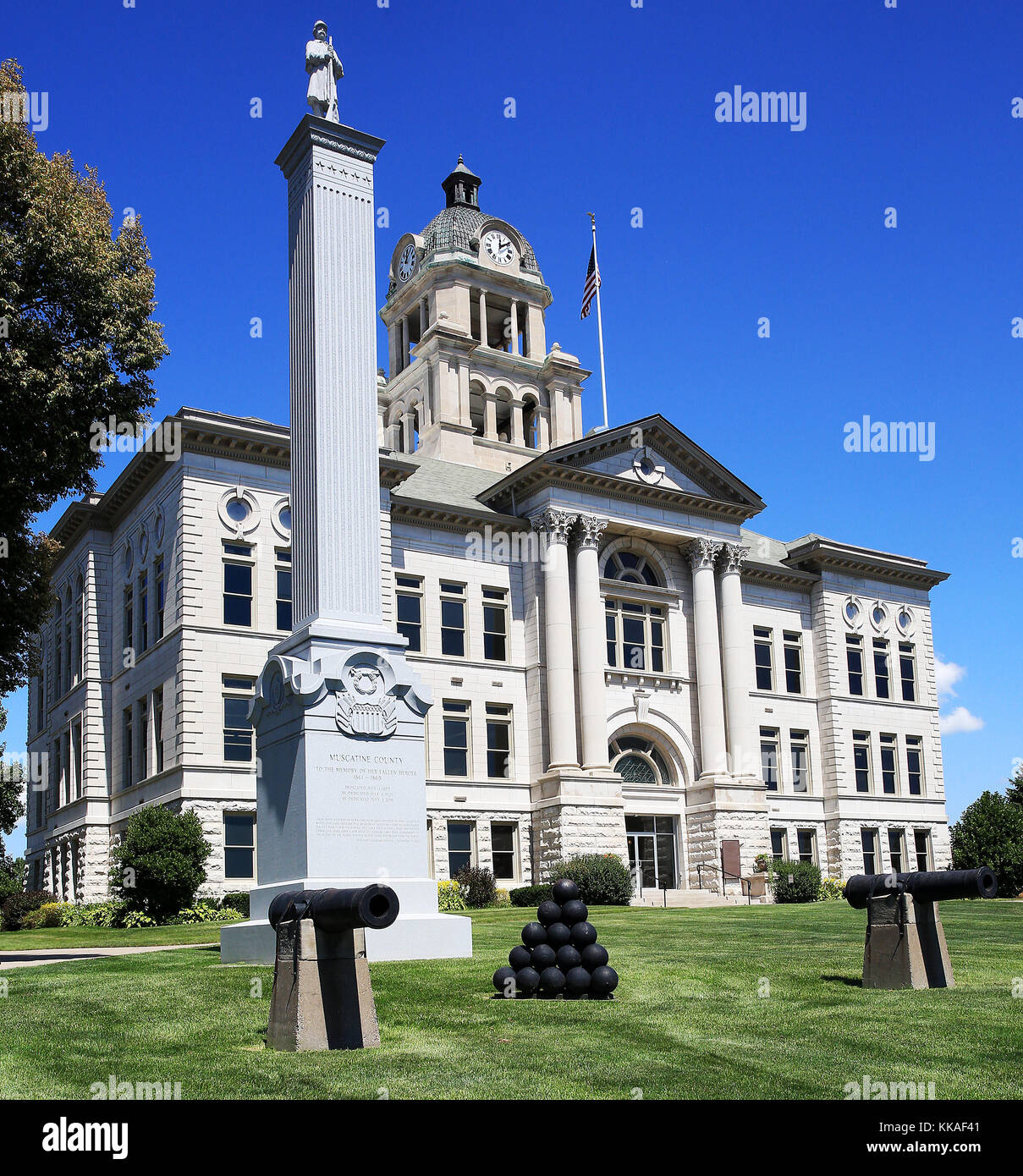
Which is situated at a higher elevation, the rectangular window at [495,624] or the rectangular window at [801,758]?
the rectangular window at [495,624]

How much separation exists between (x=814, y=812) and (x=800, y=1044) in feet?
148

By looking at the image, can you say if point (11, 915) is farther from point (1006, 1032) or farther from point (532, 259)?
point (532, 259)

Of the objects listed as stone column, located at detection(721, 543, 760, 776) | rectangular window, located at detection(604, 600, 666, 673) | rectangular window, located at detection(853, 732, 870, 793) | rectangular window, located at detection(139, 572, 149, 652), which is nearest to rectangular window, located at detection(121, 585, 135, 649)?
rectangular window, located at detection(139, 572, 149, 652)

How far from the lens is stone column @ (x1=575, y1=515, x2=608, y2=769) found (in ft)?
149

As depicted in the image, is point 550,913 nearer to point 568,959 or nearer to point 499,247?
point 568,959

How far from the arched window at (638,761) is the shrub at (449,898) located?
9780 millimetres

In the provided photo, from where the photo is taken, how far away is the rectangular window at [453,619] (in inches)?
1810

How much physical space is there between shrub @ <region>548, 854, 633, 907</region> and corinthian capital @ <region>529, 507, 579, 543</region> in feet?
40.0

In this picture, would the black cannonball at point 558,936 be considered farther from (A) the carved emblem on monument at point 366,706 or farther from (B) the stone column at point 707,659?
(B) the stone column at point 707,659

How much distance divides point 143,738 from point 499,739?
42.8ft

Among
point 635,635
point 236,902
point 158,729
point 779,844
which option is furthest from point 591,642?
point 236,902

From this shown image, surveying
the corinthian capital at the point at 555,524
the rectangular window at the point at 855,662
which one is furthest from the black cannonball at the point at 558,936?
the rectangular window at the point at 855,662

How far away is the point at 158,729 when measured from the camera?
41.0m

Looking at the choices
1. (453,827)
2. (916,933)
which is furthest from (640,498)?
(916,933)
